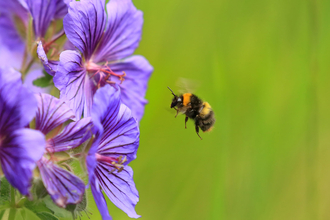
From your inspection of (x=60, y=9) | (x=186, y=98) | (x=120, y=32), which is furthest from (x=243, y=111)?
(x=60, y=9)

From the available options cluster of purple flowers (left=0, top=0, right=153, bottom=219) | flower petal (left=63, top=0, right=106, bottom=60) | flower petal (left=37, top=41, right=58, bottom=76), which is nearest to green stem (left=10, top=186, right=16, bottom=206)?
cluster of purple flowers (left=0, top=0, right=153, bottom=219)

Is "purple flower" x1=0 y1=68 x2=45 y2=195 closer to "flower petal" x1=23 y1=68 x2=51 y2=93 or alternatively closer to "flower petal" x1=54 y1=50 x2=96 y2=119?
"flower petal" x1=54 y1=50 x2=96 y2=119

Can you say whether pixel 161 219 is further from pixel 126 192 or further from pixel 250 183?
pixel 126 192

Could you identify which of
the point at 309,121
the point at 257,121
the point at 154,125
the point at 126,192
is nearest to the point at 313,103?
the point at 309,121

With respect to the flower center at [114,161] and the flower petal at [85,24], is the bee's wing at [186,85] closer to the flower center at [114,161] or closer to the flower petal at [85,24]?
the flower petal at [85,24]

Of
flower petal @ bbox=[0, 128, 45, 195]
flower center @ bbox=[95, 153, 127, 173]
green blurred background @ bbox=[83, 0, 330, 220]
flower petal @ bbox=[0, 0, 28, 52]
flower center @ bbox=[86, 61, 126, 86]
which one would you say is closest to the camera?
flower petal @ bbox=[0, 128, 45, 195]

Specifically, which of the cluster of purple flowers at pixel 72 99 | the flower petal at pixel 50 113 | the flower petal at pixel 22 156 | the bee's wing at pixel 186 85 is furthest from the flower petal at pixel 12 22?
the flower petal at pixel 22 156
